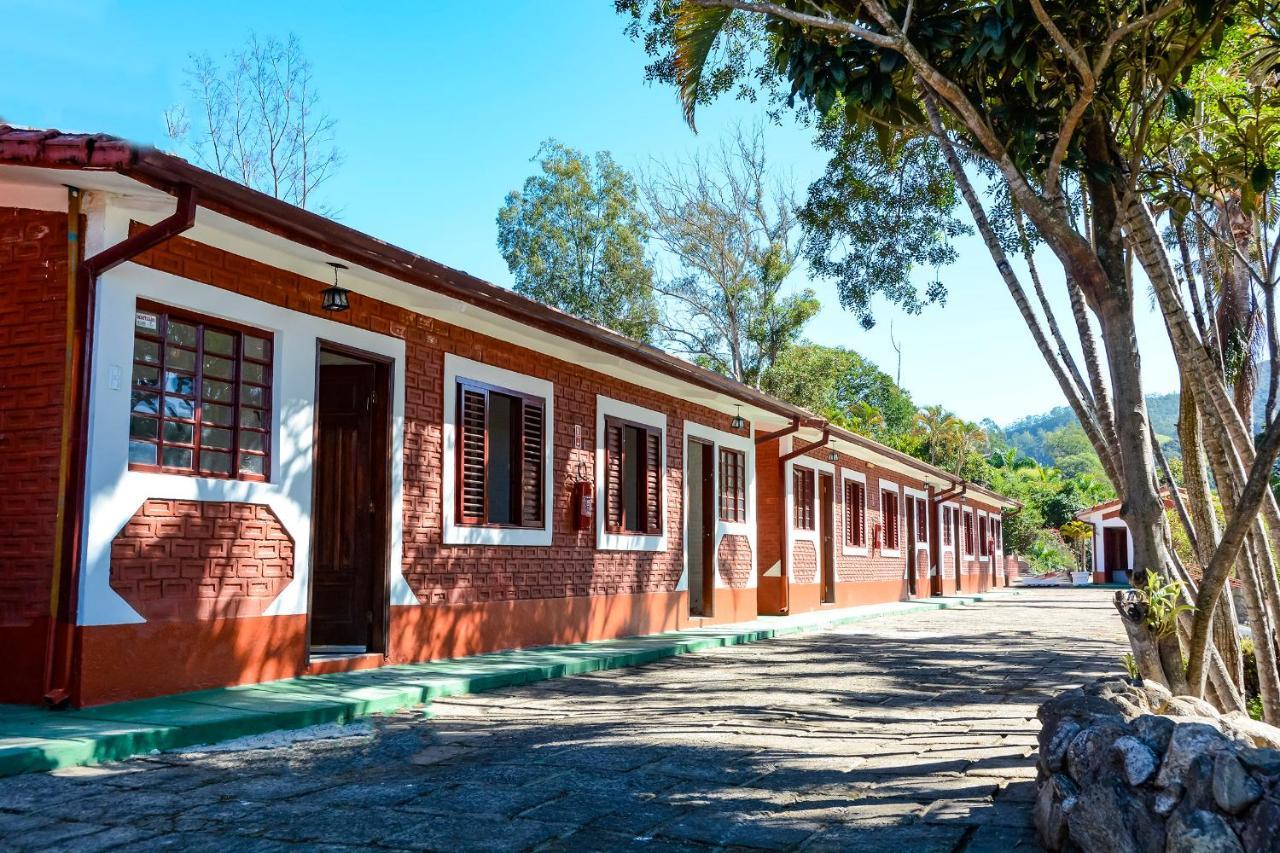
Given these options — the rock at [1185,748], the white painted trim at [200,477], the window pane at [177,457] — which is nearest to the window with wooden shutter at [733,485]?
the white painted trim at [200,477]

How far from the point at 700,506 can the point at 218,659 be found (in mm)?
9150

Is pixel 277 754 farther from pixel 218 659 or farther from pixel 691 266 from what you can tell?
pixel 691 266

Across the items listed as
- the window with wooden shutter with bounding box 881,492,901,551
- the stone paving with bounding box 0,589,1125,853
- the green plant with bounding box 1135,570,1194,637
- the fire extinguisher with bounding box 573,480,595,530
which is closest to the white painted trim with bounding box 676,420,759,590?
the fire extinguisher with bounding box 573,480,595,530

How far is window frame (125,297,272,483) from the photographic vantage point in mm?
7090

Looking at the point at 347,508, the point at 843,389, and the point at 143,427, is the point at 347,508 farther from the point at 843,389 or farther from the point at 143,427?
the point at 843,389

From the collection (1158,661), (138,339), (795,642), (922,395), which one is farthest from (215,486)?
(922,395)

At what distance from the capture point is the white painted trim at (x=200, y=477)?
665 cm

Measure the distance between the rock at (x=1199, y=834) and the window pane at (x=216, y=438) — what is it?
6.32 m

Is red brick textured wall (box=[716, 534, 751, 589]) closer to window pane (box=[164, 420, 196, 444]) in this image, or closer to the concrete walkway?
the concrete walkway

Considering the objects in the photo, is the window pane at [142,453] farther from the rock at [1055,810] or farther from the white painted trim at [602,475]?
the white painted trim at [602,475]

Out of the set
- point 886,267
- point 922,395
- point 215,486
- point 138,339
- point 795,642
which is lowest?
point 795,642

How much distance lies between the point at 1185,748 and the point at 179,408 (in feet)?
20.6

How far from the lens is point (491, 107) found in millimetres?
26750

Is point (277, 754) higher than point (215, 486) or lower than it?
lower
